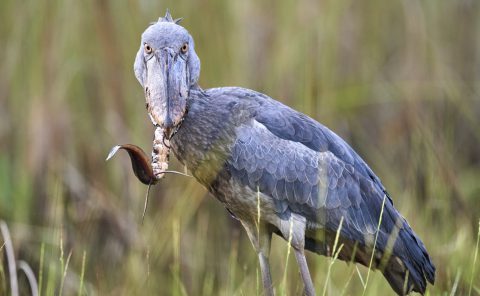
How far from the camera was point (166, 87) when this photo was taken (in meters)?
3.34

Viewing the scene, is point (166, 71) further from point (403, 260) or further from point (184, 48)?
point (403, 260)

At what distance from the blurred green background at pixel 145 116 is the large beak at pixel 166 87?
1171 mm

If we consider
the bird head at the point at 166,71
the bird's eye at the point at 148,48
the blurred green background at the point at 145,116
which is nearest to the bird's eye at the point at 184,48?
the bird head at the point at 166,71

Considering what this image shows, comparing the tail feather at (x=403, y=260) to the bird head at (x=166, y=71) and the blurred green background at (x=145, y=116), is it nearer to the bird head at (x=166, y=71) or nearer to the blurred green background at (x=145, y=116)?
the blurred green background at (x=145, y=116)

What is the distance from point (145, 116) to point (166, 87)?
1661 mm

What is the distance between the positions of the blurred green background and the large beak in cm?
117

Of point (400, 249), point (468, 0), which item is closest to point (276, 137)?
point (400, 249)

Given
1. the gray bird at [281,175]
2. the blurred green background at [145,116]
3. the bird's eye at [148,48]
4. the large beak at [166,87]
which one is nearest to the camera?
the large beak at [166,87]

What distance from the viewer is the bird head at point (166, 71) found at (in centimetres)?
330

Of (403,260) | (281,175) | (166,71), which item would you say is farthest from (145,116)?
(403,260)

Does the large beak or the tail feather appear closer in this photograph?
the large beak

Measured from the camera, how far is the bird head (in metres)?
3.30

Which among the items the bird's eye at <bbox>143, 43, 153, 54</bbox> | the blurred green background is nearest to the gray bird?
the bird's eye at <bbox>143, 43, 153, 54</bbox>

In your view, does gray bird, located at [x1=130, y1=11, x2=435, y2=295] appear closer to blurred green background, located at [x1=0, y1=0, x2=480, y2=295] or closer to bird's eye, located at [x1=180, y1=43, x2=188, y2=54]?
bird's eye, located at [x1=180, y1=43, x2=188, y2=54]
